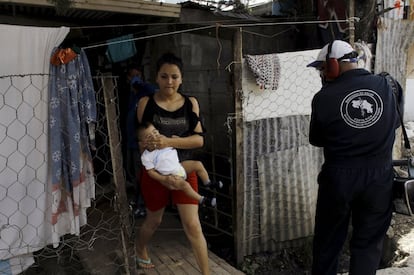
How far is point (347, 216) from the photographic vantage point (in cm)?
293

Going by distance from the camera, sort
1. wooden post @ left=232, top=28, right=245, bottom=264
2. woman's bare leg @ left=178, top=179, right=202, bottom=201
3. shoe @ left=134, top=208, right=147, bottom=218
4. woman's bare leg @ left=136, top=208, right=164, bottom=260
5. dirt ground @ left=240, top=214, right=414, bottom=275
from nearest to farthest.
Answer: woman's bare leg @ left=178, top=179, right=202, bottom=201 → woman's bare leg @ left=136, top=208, right=164, bottom=260 → wooden post @ left=232, top=28, right=245, bottom=264 → dirt ground @ left=240, top=214, right=414, bottom=275 → shoe @ left=134, top=208, right=147, bottom=218

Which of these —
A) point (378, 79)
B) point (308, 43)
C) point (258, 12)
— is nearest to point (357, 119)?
point (378, 79)

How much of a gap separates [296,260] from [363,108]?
2332 mm

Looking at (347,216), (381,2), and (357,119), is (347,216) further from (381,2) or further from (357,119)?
(381,2)

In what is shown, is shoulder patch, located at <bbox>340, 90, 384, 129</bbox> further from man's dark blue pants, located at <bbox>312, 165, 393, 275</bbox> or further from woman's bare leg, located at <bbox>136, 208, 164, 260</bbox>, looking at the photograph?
woman's bare leg, located at <bbox>136, 208, 164, 260</bbox>

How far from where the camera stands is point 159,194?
9.86 ft

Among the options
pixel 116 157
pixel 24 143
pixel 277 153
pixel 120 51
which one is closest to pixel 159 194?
pixel 116 157

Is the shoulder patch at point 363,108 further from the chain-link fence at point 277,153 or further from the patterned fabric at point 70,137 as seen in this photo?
the patterned fabric at point 70,137

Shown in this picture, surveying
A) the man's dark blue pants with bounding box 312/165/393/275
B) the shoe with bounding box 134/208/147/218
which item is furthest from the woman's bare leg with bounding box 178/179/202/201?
the shoe with bounding box 134/208/147/218

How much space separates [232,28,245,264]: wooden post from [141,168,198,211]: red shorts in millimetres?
761

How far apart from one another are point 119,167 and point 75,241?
3.83 feet

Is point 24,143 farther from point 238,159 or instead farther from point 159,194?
point 238,159

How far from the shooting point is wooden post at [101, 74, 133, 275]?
8.87ft

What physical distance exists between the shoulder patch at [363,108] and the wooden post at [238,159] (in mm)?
1095
